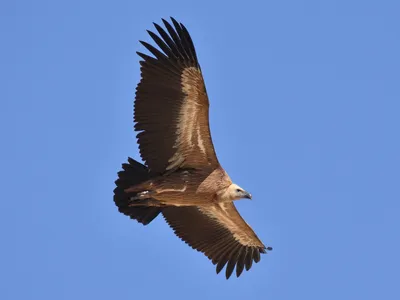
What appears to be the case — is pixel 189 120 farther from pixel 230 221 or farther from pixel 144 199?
pixel 230 221

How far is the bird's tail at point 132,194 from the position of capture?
19.0m

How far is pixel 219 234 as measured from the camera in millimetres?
20062

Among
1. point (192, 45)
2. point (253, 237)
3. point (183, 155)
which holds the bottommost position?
point (253, 237)

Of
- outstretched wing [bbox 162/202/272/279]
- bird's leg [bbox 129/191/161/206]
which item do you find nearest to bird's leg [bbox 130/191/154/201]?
bird's leg [bbox 129/191/161/206]

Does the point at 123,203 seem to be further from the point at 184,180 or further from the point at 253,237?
the point at 253,237

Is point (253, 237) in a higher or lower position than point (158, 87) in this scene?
lower

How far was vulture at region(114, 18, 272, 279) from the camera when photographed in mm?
18297

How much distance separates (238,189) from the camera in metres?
19.0

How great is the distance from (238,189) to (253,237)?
1.37 meters

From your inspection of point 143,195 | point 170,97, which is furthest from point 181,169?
point 170,97

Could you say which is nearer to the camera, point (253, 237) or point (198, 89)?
point (198, 89)

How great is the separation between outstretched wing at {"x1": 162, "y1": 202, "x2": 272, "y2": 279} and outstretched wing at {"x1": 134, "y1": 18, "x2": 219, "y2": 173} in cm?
153

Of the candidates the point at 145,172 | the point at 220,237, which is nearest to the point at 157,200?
the point at 145,172

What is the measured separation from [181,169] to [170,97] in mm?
1297
